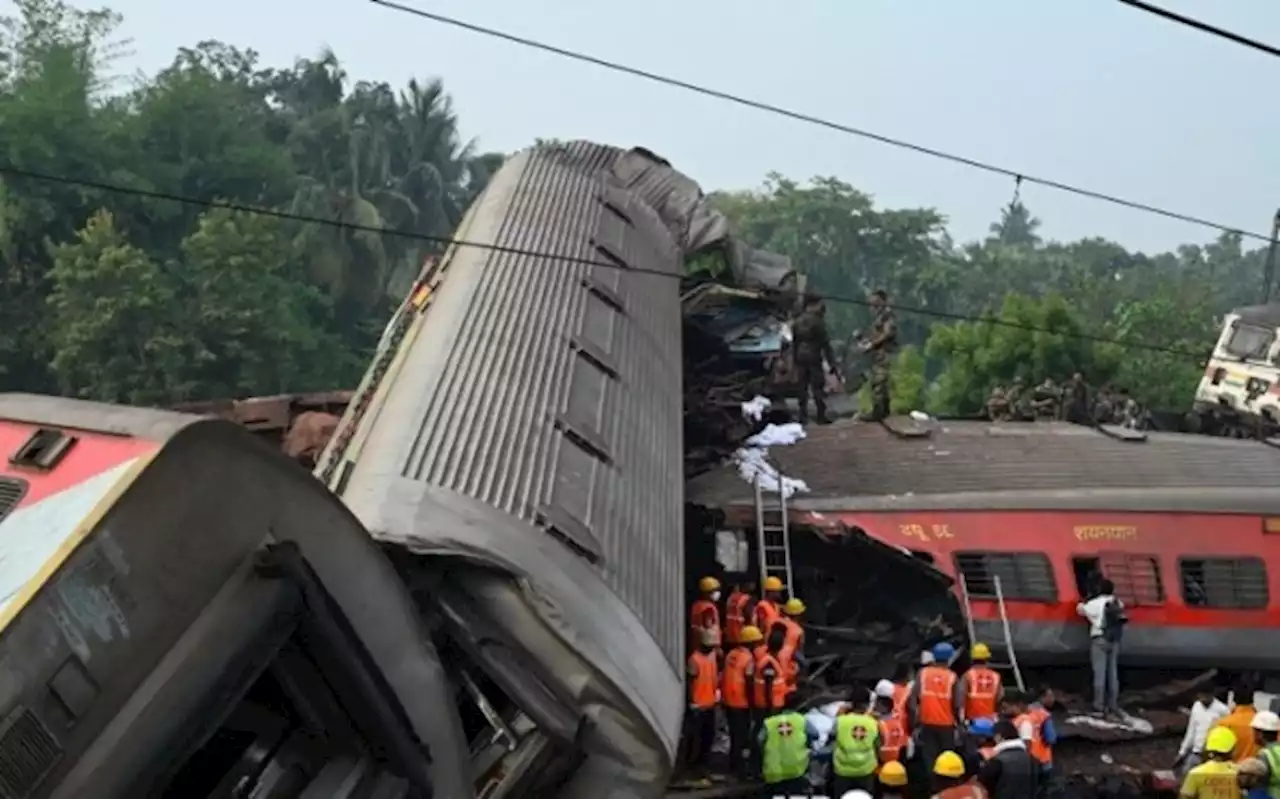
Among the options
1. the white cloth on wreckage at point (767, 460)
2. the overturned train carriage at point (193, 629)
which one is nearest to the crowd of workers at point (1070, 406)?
the white cloth on wreckage at point (767, 460)

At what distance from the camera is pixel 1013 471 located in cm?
1267

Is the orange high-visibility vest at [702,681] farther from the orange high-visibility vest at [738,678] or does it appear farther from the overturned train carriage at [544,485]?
the overturned train carriage at [544,485]

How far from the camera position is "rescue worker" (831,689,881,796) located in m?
8.49

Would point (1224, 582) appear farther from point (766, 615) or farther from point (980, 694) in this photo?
point (766, 615)

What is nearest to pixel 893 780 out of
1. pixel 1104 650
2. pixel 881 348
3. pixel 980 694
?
pixel 980 694

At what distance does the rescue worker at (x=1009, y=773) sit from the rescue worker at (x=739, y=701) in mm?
1579

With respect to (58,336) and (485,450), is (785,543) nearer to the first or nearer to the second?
(485,450)

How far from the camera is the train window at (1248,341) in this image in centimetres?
1822

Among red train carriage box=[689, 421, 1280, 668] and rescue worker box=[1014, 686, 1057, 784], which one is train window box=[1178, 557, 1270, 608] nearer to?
red train carriage box=[689, 421, 1280, 668]

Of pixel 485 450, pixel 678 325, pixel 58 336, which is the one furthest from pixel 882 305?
pixel 58 336

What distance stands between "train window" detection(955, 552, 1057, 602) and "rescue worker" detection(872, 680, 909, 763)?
275cm

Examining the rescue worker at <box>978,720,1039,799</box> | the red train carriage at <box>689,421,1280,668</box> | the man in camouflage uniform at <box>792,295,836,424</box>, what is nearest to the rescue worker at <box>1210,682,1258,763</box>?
the rescue worker at <box>978,720,1039,799</box>

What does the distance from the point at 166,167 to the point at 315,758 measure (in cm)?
3163

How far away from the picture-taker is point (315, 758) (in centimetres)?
395
